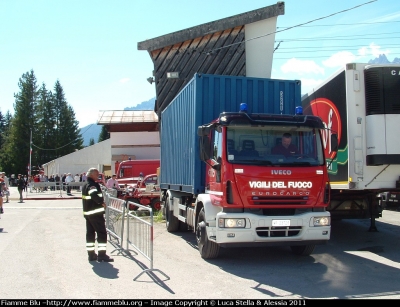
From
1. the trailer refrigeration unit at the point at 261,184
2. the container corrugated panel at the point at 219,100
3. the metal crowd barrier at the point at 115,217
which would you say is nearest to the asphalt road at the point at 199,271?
the metal crowd barrier at the point at 115,217

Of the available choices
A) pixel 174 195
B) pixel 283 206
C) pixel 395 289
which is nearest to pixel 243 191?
pixel 283 206

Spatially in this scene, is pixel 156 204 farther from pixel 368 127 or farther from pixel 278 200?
pixel 278 200

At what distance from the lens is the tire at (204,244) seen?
833 cm

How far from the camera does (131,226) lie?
9.22 meters

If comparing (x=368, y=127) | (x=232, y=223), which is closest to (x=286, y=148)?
(x=232, y=223)

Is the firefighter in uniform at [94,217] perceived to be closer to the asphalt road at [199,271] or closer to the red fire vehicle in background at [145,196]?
the asphalt road at [199,271]

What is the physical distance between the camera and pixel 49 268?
7.85m

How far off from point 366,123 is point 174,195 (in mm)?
5509

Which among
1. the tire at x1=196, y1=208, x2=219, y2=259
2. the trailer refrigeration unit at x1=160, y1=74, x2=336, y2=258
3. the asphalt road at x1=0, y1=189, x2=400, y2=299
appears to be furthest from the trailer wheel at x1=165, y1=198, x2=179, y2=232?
the tire at x1=196, y1=208, x2=219, y2=259

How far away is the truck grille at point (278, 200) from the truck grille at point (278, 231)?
0.42m

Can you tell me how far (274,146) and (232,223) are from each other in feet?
5.05

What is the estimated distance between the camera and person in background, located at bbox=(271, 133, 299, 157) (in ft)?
25.8

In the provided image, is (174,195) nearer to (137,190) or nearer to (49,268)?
(49,268)

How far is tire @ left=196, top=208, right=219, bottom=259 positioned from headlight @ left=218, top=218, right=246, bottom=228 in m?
0.73
